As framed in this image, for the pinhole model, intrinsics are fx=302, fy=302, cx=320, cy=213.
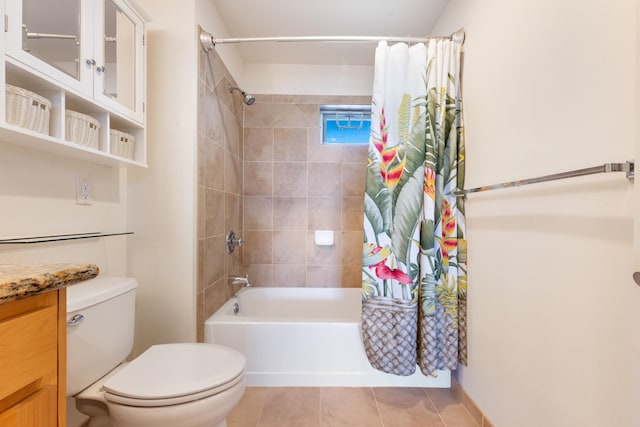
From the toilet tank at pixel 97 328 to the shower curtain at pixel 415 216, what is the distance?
1.11 m

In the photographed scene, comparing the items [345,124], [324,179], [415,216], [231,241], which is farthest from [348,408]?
[345,124]

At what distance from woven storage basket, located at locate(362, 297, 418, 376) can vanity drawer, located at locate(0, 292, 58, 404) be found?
128 cm

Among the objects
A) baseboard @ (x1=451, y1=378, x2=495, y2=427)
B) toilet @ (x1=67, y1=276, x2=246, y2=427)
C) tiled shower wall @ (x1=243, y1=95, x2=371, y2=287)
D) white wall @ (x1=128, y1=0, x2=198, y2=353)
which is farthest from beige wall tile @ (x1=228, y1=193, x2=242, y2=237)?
baseboard @ (x1=451, y1=378, x2=495, y2=427)

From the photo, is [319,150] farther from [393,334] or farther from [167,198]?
[393,334]

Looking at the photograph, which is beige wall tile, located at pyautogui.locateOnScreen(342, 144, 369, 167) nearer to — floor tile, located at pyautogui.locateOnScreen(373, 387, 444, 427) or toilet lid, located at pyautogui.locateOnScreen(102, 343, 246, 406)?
floor tile, located at pyautogui.locateOnScreen(373, 387, 444, 427)

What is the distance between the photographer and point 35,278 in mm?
530

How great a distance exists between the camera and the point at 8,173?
1.04m

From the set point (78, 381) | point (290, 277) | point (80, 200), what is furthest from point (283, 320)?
point (80, 200)

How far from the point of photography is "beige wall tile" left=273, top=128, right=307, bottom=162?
8.71 ft

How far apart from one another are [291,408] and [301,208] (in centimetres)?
151

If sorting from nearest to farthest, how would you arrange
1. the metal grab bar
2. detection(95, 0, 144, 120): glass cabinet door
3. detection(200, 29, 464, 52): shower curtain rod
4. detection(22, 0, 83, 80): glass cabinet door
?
detection(22, 0, 83, 80): glass cabinet door, the metal grab bar, detection(95, 0, 144, 120): glass cabinet door, detection(200, 29, 464, 52): shower curtain rod

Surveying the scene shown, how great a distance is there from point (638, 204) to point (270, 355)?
178cm

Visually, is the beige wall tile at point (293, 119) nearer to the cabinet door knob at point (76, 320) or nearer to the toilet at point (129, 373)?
the toilet at point (129, 373)

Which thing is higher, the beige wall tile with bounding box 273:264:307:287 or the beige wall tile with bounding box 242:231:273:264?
the beige wall tile with bounding box 242:231:273:264
